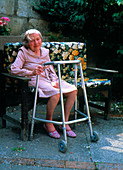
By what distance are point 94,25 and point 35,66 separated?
222 centimetres

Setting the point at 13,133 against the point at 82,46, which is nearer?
the point at 13,133

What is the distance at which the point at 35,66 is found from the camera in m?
3.27

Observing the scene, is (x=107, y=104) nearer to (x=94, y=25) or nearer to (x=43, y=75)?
(x=43, y=75)

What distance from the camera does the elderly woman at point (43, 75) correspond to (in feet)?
10.0

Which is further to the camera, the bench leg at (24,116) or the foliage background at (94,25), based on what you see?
the foliage background at (94,25)

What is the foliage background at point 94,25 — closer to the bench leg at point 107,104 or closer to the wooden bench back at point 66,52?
the wooden bench back at point 66,52

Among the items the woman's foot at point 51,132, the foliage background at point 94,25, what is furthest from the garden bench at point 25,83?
the foliage background at point 94,25

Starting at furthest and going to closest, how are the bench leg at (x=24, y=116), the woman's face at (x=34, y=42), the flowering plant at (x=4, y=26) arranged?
the flowering plant at (x=4, y=26), the woman's face at (x=34, y=42), the bench leg at (x=24, y=116)

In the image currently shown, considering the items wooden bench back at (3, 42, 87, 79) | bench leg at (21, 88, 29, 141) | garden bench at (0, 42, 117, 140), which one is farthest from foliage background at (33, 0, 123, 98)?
bench leg at (21, 88, 29, 141)

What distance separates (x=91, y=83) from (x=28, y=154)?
1478 millimetres

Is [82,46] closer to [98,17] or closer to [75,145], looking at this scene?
[98,17]

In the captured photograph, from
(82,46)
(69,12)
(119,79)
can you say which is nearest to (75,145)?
(82,46)

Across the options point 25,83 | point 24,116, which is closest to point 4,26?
point 25,83

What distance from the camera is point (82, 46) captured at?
4133mm
